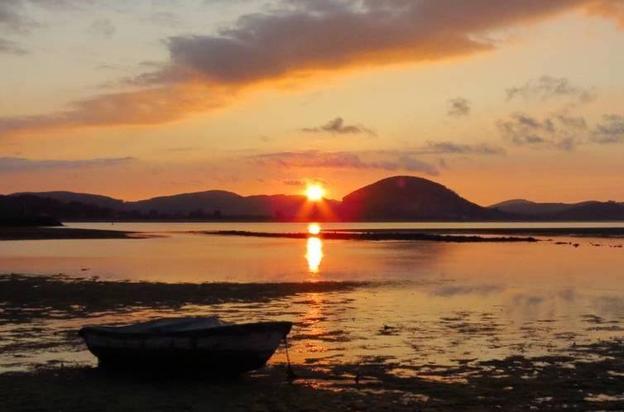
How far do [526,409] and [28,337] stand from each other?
17246 mm

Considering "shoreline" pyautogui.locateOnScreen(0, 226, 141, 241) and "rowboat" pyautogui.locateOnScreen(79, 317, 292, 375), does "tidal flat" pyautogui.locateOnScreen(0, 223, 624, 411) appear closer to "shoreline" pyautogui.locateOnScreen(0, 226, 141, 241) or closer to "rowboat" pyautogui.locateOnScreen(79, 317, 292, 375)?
"rowboat" pyautogui.locateOnScreen(79, 317, 292, 375)

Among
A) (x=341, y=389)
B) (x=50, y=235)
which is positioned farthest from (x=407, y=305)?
(x=50, y=235)

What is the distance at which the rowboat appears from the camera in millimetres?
19656

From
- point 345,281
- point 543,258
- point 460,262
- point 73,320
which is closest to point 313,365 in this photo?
point 73,320

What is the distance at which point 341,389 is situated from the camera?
18.2 metres

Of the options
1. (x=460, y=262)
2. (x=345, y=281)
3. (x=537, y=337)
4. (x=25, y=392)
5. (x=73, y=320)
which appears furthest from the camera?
(x=460, y=262)

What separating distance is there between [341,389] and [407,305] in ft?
58.0

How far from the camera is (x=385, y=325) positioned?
93.6ft

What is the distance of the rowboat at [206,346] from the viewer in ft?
64.5

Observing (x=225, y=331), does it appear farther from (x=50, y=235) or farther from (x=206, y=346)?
(x=50, y=235)

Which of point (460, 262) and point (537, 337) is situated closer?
point (537, 337)

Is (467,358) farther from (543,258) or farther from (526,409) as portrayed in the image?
(543,258)

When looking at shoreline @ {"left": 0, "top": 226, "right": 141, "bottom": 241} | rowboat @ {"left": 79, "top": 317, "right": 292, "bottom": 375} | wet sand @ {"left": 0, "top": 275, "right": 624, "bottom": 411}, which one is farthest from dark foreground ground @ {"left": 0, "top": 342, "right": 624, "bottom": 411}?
shoreline @ {"left": 0, "top": 226, "right": 141, "bottom": 241}

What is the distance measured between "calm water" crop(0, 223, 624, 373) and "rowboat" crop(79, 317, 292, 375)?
2.35 metres
